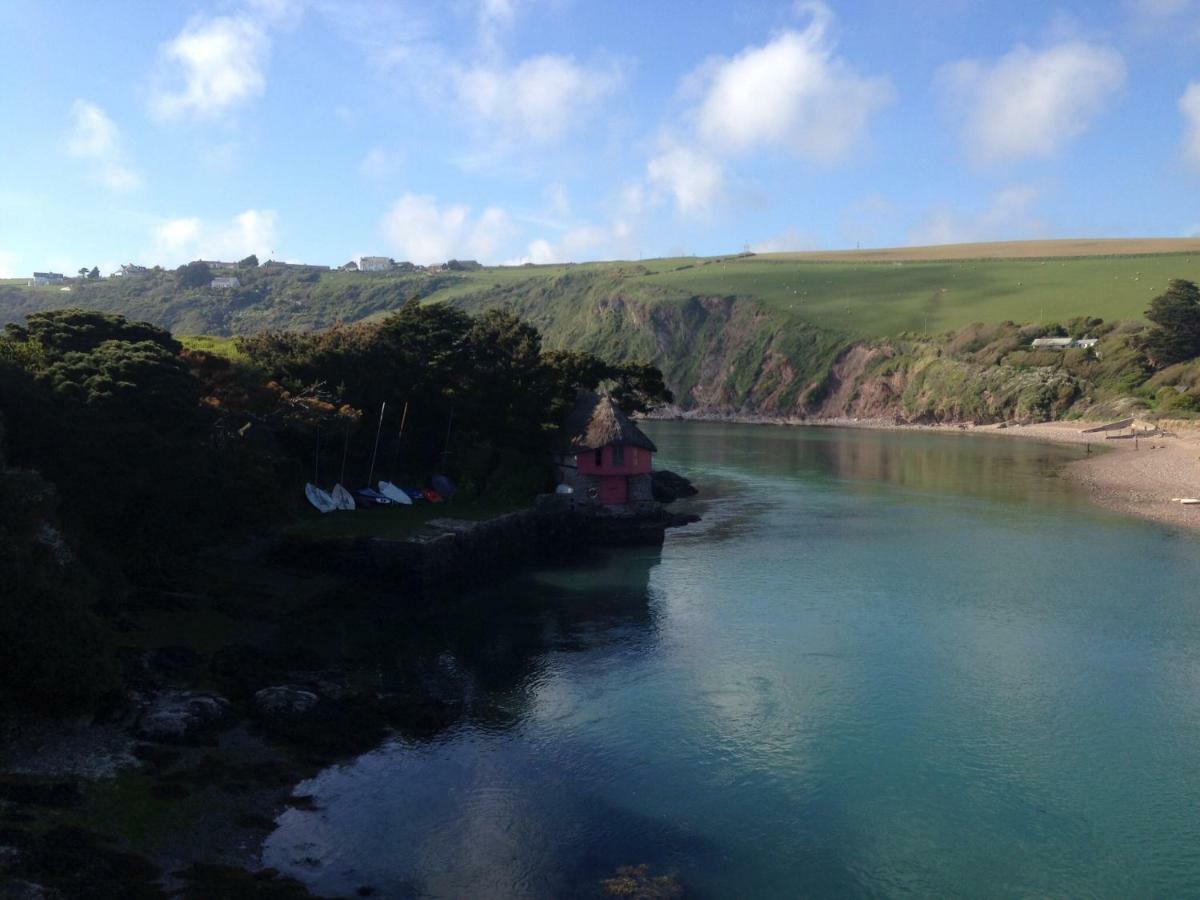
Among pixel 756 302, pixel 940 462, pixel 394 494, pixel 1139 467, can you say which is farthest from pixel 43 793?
pixel 756 302

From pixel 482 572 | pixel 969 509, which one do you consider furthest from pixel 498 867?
pixel 969 509

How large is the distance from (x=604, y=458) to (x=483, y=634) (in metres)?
18.9

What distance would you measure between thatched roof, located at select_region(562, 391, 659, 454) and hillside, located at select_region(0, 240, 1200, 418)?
82.5m

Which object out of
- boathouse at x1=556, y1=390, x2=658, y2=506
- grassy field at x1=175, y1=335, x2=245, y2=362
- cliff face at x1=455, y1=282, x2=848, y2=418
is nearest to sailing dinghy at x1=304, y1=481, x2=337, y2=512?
grassy field at x1=175, y1=335, x2=245, y2=362

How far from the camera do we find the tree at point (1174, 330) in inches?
4198

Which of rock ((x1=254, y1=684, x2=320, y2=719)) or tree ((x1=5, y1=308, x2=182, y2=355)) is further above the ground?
tree ((x1=5, y1=308, x2=182, y2=355))

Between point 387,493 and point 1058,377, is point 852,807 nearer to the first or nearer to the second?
point 387,493

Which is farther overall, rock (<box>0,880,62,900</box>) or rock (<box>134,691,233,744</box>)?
rock (<box>134,691,233,744</box>)

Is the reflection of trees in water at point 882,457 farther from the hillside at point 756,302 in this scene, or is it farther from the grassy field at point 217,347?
the grassy field at point 217,347

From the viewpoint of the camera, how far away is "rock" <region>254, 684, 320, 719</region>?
76.1 feet

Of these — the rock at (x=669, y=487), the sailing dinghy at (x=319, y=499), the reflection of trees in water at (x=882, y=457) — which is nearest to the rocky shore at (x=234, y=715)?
the sailing dinghy at (x=319, y=499)

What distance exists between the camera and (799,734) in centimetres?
2370

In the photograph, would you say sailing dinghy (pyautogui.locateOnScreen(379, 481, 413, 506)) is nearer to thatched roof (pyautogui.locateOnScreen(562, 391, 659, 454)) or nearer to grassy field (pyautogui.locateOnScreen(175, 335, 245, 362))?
grassy field (pyautogui.locateOnScreen(175, 335, 245, 362))

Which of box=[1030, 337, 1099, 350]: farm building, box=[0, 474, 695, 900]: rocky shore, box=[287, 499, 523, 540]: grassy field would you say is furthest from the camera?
box=[1030, 337, 1099, 350]: farm building
